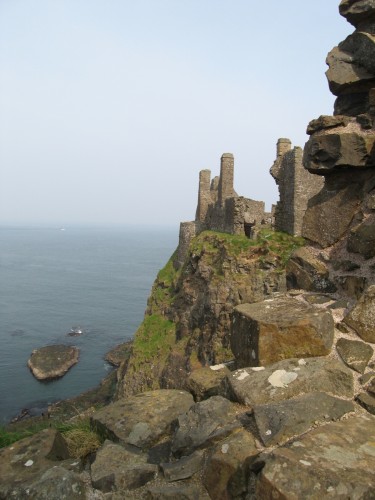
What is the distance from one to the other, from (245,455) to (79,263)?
147 meters

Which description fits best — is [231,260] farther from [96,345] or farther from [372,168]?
[96,345]

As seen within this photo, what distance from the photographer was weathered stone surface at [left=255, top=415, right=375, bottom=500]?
2.79m

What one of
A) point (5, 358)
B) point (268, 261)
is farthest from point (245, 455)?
point (5, 358)

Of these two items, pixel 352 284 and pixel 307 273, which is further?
pixel 307 273

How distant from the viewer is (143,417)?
5051 millimetres

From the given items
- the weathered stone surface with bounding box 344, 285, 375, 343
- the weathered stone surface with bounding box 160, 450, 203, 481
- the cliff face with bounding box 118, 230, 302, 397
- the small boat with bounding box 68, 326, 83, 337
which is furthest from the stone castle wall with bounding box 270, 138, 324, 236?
the small boat with bounding box 68, 326, 83, 337

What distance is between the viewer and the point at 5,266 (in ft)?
434

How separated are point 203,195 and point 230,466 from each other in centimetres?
4194

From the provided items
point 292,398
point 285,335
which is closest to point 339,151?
point 285,335

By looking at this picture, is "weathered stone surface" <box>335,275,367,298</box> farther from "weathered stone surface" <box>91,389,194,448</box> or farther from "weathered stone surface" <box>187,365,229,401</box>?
"weathered stone surface" <box>91,389,194,448</box>

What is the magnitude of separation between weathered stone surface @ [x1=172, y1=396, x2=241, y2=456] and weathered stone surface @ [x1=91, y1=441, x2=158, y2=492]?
381mm

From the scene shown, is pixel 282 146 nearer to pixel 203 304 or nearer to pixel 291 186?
pixel 291 186

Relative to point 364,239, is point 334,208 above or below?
above

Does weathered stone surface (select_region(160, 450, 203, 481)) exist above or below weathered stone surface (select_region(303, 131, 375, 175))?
below
